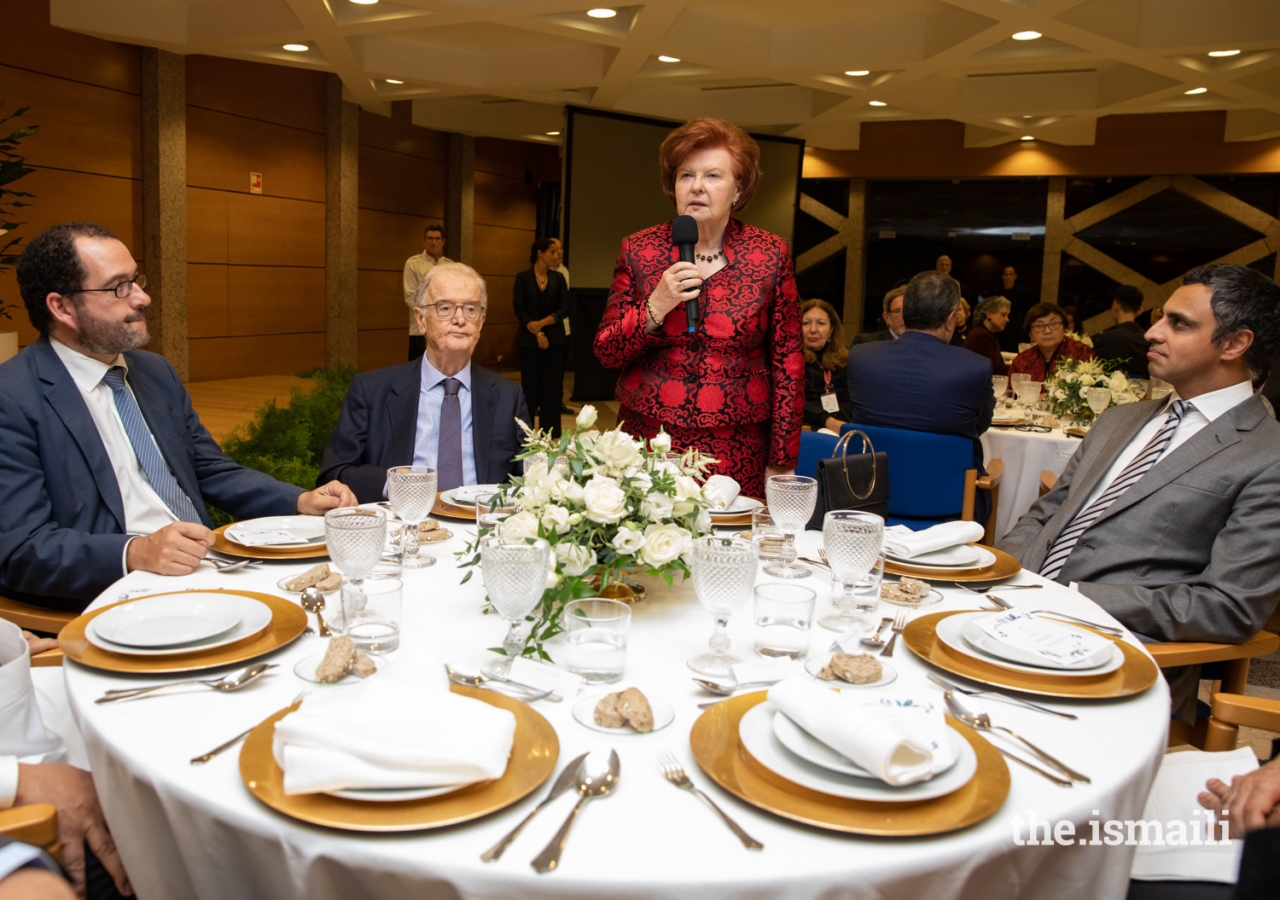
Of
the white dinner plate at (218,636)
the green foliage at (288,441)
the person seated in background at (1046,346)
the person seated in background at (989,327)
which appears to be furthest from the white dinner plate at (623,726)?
the person seated in background at (989,327)

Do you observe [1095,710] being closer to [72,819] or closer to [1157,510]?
[1157,510]

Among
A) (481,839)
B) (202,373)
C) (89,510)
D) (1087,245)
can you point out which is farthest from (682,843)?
(1087,245)

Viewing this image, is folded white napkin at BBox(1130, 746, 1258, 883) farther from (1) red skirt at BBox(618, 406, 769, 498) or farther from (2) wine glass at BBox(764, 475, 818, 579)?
(1) red skirt at BBox(618, 406, 769, 498)

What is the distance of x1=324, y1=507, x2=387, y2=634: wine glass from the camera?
142 cm

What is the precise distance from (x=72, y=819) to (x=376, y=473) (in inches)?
56.6

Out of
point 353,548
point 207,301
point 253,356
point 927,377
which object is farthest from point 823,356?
point 253,356

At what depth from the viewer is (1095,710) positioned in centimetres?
130

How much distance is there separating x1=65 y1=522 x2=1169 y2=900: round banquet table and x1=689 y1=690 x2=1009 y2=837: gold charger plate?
0.02m

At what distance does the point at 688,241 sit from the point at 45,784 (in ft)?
6.47

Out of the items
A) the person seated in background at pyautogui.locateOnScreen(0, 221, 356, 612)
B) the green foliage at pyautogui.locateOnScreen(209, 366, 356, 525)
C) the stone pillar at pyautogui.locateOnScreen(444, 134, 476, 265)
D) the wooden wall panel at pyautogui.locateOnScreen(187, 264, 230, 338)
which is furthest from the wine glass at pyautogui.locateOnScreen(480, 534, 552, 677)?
the stone pillar at pyautogui.locateOnScreen(444, 134, 476, 265)

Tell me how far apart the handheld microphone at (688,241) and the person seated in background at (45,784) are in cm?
178

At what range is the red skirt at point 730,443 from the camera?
289cm

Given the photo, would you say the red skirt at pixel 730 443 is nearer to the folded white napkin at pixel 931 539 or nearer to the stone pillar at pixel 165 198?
the folded white napkin at pixel 931 539

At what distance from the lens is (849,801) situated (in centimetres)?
101
